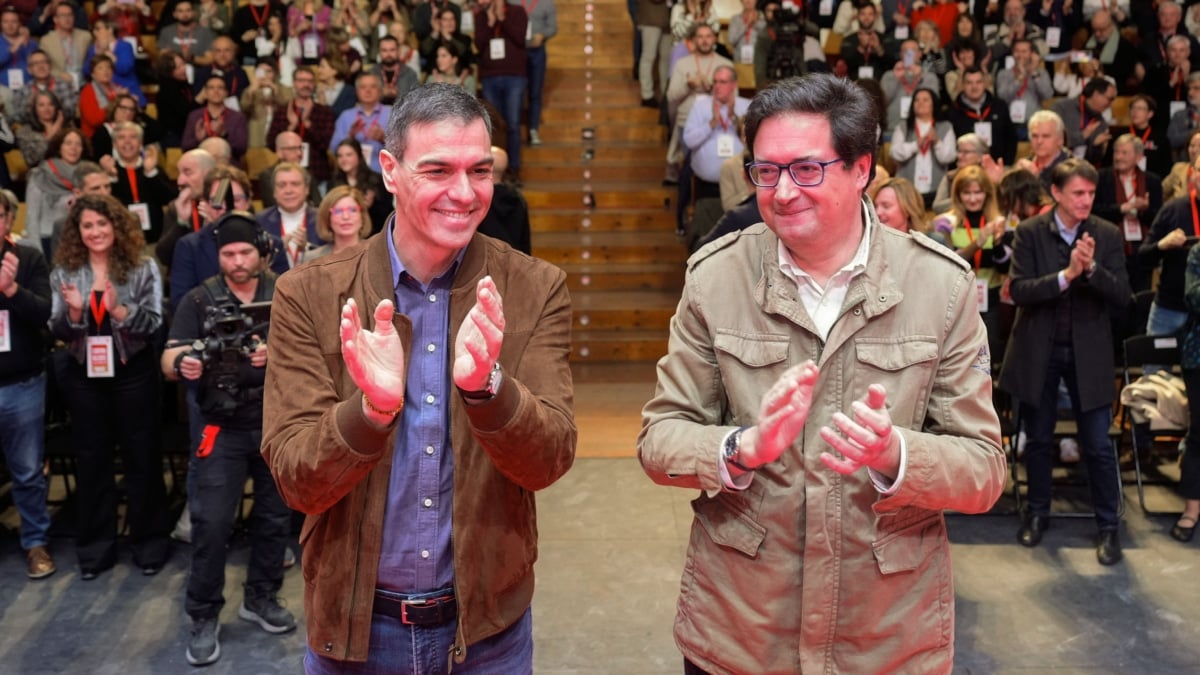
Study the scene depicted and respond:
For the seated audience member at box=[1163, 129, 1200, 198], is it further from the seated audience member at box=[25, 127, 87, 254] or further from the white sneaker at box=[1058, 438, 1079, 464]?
the seated audience member at box=[25, 127, 87, 254]

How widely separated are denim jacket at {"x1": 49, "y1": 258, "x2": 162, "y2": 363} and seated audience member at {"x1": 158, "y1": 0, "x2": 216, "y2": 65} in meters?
5.68

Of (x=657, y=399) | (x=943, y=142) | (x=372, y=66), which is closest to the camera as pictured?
(x=657, y=399)

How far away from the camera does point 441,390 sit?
6.26 feet

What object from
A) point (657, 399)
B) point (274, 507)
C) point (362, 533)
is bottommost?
point (274, 507)

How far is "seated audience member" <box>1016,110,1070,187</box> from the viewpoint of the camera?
6.80m

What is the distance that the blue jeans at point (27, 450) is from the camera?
4840 millimetres

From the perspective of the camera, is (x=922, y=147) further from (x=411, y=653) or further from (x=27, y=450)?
(x=411, y=653)

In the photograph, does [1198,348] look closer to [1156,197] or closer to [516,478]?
[1156,197]

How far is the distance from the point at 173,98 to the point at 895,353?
28.1ft

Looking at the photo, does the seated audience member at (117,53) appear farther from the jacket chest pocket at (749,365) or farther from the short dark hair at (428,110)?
the jacket chest pocket at (749,365)

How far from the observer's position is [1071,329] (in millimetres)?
4973

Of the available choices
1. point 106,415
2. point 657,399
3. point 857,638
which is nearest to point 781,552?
point 857,638

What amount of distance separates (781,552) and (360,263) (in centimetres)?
87

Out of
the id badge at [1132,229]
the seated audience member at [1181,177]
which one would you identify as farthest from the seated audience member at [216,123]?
the seated audience member at [1181,177]
